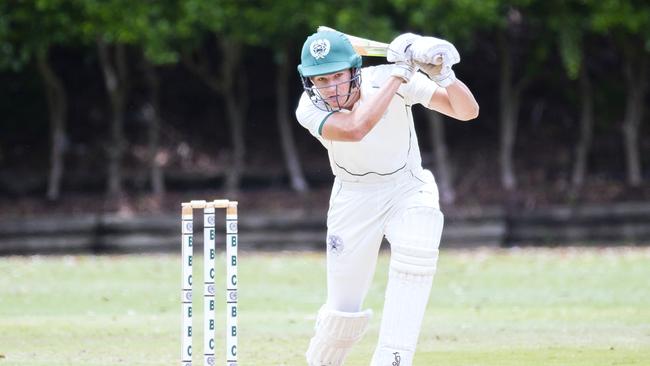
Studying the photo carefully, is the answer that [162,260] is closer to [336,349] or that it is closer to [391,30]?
[391,30]

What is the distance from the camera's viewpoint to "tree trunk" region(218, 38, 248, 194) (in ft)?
61.1

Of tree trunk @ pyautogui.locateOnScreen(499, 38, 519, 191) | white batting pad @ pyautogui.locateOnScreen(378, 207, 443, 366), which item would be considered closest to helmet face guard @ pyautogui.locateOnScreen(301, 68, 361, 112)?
white batting pad @ pyautogui.locateOnScreen(378, 207, 443, 366)

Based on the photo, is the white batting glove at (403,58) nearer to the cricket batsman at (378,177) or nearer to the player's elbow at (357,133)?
the cricket batsman at (378,177)

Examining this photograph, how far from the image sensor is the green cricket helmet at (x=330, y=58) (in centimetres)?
585

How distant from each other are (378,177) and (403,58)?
605mm

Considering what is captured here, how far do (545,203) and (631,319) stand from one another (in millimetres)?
7885

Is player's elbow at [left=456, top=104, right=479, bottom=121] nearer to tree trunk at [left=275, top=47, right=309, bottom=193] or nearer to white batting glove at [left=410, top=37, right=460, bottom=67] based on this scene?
white batting glove at [left=410, top=37, right=460, bottom=67]

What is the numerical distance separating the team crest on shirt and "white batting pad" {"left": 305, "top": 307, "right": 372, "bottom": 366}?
0.29 m

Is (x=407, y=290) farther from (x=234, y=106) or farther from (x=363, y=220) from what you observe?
(x=234, y=106)

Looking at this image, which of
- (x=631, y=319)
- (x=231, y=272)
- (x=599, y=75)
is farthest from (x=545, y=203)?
A: (x=231, y=272)

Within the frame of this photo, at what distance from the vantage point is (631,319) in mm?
9492

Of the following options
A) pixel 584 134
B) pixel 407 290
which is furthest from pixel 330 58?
pixel 584 134

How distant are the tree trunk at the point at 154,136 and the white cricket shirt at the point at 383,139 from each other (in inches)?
505

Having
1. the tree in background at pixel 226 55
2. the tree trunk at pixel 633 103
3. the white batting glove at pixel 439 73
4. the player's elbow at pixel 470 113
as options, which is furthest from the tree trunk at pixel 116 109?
the white batting glove at pixel 439 73
